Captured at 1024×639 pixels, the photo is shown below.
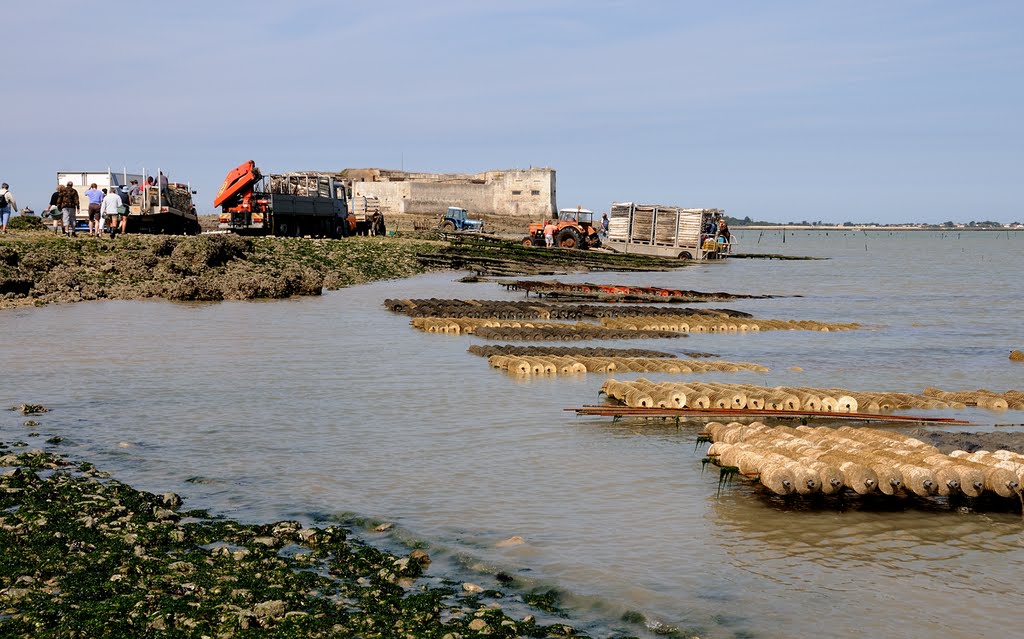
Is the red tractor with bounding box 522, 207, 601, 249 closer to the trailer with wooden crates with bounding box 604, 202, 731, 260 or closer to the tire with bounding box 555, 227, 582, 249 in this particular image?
the tire with bounding box 555, 227, 582, 249

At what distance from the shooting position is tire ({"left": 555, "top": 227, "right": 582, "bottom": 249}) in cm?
5706

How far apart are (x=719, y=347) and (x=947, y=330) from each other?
8.46m

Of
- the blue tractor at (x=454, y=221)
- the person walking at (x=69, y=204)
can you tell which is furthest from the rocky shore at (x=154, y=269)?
the blue tractor at (x=454, y=221)

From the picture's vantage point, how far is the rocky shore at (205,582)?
601 cm

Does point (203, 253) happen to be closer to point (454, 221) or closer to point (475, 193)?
point (454, 221)

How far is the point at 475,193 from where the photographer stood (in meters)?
93.6

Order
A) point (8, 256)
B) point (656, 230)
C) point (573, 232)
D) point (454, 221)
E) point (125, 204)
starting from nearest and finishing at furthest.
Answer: point (8, 256) < point (125, 204) < point (573, 232) < point (656, 230) < point (454, 221)

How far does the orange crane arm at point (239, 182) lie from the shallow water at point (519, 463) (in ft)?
63.6

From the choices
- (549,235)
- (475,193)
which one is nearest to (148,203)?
(549,235)

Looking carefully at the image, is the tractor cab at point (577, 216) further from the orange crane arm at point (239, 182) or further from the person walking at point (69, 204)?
the person walking at point (69, 204)

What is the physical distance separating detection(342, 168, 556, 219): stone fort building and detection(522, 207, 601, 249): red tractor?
31.8m

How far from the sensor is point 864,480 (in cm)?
896

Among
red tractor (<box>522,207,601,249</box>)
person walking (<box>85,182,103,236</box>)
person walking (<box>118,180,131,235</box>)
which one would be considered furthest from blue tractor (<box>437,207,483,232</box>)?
person walking (<box>85,182,103,236</box>)

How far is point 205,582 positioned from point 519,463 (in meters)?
4.41
